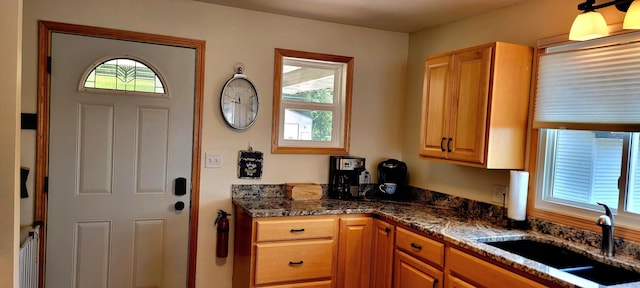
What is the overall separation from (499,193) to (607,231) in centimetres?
81

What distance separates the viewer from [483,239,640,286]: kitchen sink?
6.78 ft

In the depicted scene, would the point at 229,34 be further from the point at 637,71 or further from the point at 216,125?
the point at 637,71

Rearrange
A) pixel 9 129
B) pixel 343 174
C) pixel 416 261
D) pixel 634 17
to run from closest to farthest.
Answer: pixel 9 129, pixel 634 17, pixel 416 261, pixel 343 174

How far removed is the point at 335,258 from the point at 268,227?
0.56 m

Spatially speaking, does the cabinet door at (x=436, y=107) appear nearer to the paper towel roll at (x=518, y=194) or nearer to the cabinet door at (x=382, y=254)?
the paper towel roll at (x=518, y=194)

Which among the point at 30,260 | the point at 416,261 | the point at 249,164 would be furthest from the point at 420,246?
the point at 30,260

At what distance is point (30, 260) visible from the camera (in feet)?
8.77

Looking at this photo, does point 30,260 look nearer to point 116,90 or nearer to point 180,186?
point 180,186

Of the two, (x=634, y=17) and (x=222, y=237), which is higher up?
(x=634, y=17)

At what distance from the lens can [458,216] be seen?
10.2 ft

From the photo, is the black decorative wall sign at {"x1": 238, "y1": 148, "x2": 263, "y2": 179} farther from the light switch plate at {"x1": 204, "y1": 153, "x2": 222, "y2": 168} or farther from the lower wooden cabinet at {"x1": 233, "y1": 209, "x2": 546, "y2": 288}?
the lower wooden cabinet at {"x1": 233, "y1": 209, "x2": 546, "y2": 288}

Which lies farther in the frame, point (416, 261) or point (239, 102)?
point (239, 102)

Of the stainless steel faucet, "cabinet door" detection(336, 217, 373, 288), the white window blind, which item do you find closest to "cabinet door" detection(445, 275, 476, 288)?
the stainless steel faucet

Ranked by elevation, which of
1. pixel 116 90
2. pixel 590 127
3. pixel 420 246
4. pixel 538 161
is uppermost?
pixel 116 90
